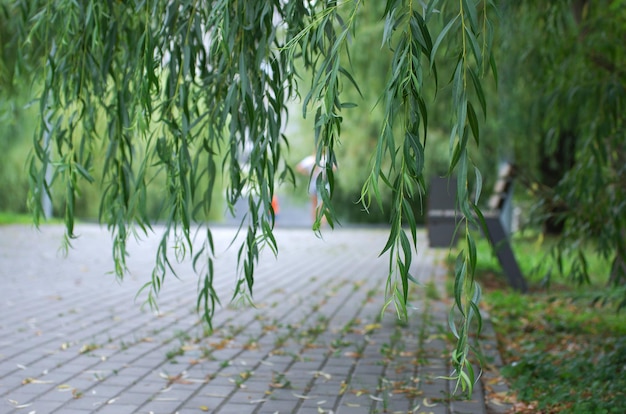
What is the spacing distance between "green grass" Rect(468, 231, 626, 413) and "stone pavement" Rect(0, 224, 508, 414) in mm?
440

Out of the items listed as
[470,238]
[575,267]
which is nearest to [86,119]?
[470,238]

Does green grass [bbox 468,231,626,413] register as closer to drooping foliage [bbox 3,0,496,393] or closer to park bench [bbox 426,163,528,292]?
park bench [bbox 426,163,528,292]

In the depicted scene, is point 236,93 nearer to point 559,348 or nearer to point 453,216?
point 559,348

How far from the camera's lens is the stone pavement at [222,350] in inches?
169

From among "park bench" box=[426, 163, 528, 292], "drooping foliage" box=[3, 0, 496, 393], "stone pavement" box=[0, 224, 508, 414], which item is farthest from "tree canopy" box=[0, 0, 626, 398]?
"park bench" box=[426, 163, 528, 292]

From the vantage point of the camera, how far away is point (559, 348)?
6070mm

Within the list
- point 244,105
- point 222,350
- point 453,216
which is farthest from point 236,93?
point 453,216

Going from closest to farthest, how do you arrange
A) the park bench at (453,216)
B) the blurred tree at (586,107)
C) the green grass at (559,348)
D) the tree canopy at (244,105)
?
the tree canopy at (244,105), the green grass at (559,348), the blurred tree at (586,107), the park bench at (453,216)

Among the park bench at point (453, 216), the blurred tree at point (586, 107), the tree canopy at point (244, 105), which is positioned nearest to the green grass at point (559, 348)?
the park bench at point (453, 216)

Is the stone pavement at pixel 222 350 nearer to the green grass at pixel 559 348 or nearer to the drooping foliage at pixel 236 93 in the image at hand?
the green grass at pixel 559 348

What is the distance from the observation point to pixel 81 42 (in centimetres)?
380

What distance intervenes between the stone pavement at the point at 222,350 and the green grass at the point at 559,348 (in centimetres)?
44

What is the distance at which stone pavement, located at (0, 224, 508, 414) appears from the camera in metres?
4.29

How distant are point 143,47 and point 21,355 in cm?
263
